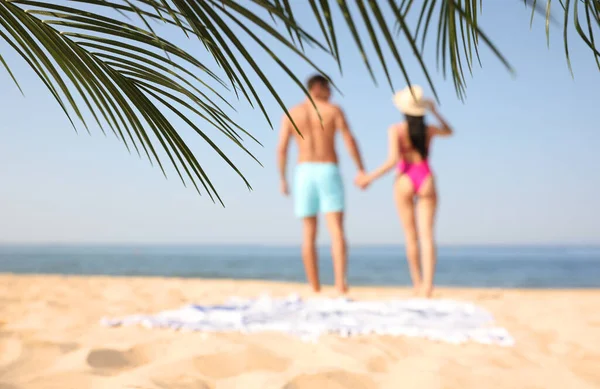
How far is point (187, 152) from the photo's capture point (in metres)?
0.81

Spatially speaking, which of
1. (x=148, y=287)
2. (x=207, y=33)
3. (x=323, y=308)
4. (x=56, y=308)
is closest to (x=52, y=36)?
(x=207, y=33)

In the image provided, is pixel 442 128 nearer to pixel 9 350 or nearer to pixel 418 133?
pixel 418 133

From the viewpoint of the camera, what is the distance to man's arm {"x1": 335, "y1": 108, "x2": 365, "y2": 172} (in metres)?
3.81

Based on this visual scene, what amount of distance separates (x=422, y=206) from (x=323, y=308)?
3.69 feet

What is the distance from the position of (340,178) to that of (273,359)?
2.09m

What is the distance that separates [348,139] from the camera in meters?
3.81

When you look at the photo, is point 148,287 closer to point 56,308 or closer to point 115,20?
point 56,308

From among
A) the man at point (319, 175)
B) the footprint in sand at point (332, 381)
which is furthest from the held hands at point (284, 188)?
the footprint in sand at point (332, 381)

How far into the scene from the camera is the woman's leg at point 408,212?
367cm

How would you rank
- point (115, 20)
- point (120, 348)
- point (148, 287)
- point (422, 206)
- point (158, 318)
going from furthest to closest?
1. point (148, 287)
2. point (422, 206)
3. point (158, 318)
4. point (120, 348)
5. point (115, 20)

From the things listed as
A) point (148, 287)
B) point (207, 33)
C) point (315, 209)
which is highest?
point (207, 33)

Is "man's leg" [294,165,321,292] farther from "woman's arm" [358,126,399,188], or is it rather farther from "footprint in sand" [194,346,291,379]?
"footprint in sand" [194,346,291,379]

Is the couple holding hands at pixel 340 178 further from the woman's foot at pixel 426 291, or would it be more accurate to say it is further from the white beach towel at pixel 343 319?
the white beach towel at pixel 343 319

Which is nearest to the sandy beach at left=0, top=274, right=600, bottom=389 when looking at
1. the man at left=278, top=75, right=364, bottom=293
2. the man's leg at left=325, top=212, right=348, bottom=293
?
the man's leg at left=325, top=212, right=348, bottom=293
